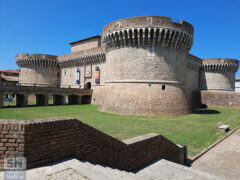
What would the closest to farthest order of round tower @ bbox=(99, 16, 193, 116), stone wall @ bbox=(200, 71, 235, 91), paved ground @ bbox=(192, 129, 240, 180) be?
paved ground @ bbox=(192, 129, 240, 180)
round tower @ bbox=(99, 16, 193, 116)
stone wall @ bbox=(200, 71, 235, 91)

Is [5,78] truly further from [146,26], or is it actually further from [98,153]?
[98,153]

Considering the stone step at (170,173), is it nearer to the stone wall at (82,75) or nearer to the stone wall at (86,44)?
the stone wall at (82,75)

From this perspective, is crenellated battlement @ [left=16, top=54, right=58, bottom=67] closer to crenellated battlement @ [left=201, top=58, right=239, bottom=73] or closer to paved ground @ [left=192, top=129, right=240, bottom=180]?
crenellated battlement @ [left=201, top=58, right=239, bottom=73]

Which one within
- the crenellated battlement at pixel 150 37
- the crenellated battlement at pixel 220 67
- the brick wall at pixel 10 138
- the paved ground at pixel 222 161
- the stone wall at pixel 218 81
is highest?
the crenellated battlement at pixel 150 37

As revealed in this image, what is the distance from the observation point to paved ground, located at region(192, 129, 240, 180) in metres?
6.51

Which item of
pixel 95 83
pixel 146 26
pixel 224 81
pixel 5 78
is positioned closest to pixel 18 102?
pixel 95 83

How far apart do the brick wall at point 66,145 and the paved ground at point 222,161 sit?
2429 millimetres

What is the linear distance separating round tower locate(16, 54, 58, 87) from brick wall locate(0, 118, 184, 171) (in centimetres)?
3507

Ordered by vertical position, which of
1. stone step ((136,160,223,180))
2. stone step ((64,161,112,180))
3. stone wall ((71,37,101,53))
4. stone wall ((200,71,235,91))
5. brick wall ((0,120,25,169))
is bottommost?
stone step ((136,160,223,180))

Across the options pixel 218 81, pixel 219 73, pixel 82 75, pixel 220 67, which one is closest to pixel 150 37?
pixel 82 75

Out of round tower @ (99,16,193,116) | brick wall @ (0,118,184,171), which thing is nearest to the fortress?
round tower @ (99,16,193,116)

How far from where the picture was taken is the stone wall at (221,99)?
25.6 m

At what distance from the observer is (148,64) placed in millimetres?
18109

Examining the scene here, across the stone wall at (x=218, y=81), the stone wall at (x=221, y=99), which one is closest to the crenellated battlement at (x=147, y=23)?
the stone wall at (x=221, y=99)
